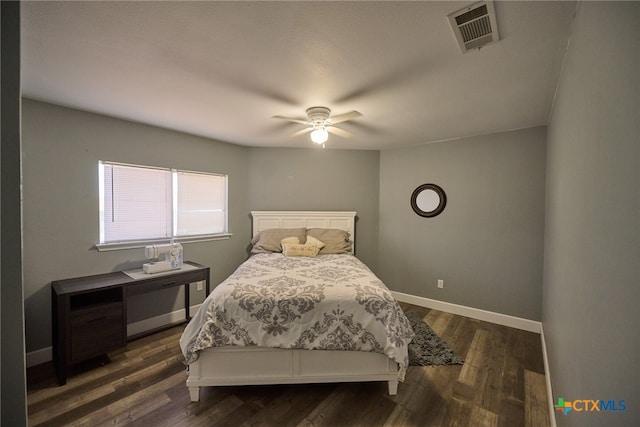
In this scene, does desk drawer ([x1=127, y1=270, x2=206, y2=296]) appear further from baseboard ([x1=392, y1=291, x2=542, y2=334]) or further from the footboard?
baseboard ([x1=392, y1=291, x2=542, y2=334])

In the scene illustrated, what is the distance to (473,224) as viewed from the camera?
3.29 m

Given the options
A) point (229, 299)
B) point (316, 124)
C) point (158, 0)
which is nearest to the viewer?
point (158, 0)

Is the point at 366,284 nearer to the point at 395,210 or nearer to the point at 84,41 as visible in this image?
the point at 395,210

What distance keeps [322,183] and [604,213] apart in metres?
3.37

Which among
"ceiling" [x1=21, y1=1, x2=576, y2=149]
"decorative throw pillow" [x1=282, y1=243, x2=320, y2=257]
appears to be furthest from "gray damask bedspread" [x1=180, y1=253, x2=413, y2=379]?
"ceiling" [x1=21, y1=1, x2=576, y2=149]

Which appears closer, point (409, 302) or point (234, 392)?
point (234, 392)

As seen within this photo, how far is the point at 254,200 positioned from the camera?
13.1 feet

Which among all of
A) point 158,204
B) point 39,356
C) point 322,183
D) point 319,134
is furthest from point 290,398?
point 322,183

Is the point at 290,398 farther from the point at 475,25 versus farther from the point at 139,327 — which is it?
the point at 475,25

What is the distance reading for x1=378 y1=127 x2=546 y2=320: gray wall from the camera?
9.59 ft

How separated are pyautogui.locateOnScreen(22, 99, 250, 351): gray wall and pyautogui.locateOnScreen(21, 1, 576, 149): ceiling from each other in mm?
227

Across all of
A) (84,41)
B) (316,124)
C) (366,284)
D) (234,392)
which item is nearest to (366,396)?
(366,284)

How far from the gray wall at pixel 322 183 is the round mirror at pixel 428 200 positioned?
25.8 inches

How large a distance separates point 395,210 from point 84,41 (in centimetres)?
374
